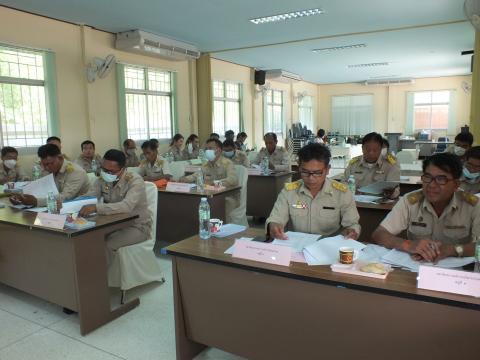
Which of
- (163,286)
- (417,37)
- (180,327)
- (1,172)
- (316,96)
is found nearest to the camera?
(180,327)

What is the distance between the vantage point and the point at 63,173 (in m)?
3.38

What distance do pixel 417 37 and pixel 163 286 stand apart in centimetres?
704

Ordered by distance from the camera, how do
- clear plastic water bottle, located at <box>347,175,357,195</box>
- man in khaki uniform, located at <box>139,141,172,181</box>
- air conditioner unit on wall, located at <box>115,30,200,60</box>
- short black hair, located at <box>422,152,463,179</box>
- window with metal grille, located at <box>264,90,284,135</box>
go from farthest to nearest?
window with metal grille, located at <box>264,90,284,135</box>
air conditioner unit on wall, located at <box>115,30,200,60</box>
man in khaki uniform, located at <box>139,141,172,181</box>
clear plastic water bottle, located at <box>347,175,357,195</box>
short black hair, located at <box>422,152,463,179</box>

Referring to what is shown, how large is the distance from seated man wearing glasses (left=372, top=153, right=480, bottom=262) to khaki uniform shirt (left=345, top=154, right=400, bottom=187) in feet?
5.50

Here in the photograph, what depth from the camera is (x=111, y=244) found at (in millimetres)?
2920

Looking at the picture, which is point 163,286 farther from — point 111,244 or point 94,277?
point 94,277

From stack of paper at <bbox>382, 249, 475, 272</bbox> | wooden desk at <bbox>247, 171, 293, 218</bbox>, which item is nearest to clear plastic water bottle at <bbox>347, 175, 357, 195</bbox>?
wooden desk at <bbox>247, 171, 293, 218</bbox>

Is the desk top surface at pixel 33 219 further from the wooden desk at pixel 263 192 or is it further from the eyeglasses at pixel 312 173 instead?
the wooden desk at pixel 263 192

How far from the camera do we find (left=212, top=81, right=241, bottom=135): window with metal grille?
379 inches

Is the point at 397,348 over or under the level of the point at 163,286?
over

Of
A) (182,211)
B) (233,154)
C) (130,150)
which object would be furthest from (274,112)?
(182,211)

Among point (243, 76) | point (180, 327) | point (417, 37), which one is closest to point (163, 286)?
point (180, 327)

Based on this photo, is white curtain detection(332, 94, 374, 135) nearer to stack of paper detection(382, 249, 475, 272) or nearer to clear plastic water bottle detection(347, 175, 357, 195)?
clear plastic water bottle detection(347, 175, 357, 195)

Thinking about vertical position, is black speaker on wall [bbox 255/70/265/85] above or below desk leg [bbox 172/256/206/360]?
above
